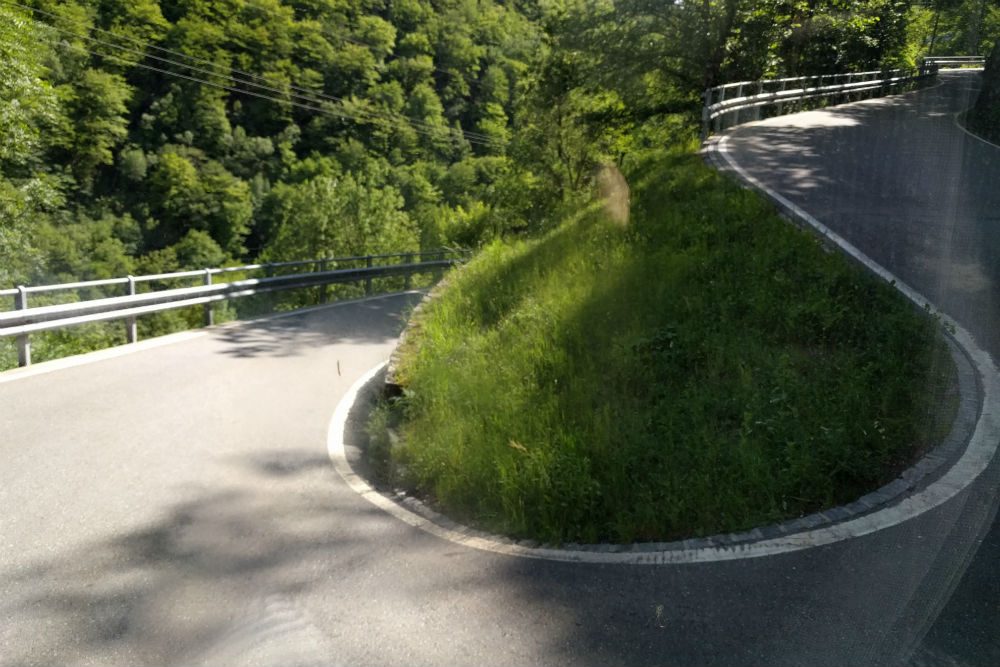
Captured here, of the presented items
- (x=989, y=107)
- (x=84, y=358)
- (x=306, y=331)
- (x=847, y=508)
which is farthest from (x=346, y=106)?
(x=847, y=508)

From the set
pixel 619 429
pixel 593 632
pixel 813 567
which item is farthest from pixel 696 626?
pixel 619 429

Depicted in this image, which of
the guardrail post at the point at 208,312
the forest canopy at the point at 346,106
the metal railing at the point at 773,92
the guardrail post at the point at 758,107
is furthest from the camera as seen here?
the forest canopy at the point at 346,106

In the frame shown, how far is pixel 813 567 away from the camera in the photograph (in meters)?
3.79

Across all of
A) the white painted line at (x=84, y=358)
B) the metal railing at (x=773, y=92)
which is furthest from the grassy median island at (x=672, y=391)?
the metal railing at (x=773, y=92)

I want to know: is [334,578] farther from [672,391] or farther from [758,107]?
[758,107]

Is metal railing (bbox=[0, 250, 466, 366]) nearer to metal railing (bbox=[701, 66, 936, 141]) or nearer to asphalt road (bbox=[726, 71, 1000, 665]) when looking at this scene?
asphalt road (bbox=[726, 71, 1000, 665])

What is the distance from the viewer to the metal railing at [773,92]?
62.4 feet

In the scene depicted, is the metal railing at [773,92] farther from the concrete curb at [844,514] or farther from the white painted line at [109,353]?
the concrete curb at [844,514]

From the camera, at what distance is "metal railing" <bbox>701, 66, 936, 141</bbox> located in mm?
19031

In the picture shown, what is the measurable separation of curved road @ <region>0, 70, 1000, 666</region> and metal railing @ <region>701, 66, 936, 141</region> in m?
12.4

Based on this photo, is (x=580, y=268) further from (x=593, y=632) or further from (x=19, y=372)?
(x=19, y=372)

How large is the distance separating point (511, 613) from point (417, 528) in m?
1.42

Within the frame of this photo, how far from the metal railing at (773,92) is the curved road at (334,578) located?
12417 millimetres

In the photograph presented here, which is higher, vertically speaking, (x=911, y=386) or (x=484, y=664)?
(x=911, y=386)
